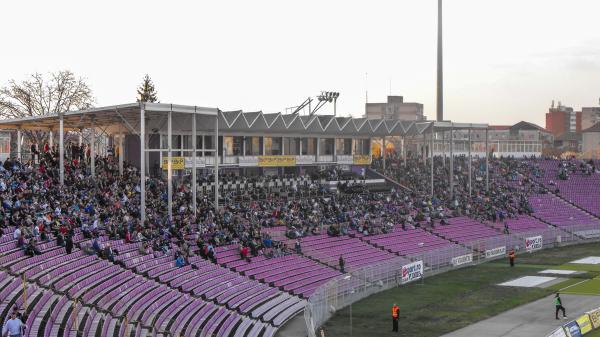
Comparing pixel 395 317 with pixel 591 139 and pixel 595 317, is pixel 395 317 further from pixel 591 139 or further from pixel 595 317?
pixel 591 139

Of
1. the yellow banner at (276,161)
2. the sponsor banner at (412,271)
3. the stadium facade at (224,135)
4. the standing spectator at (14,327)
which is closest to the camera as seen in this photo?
the standing spectator at (14,327)

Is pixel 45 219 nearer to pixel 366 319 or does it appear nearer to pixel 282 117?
pixel 366 319

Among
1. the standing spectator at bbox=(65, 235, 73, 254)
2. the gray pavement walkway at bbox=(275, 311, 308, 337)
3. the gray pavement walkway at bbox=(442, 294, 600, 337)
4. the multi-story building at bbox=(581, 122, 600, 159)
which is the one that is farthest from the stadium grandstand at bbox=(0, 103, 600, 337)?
the multi-story building at bbox=(581, 122, 600, 159)

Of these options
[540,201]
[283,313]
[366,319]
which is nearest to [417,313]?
[366,319]

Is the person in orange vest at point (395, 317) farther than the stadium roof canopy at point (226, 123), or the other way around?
the stadium roof canopy at point (226, 123)

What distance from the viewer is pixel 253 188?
60.0 m

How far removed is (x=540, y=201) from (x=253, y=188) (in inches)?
1374

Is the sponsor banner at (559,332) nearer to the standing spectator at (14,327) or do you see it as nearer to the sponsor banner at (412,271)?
the sponsor banner at (412,271)

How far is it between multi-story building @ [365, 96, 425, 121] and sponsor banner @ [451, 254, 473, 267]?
124m

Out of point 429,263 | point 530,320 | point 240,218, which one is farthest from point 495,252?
point 240,218

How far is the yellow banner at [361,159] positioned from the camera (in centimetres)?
7325

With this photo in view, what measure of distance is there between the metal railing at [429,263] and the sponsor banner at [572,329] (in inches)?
448

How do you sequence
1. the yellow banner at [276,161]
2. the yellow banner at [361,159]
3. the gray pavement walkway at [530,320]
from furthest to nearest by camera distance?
the yellow banner at [361,159]
the yellow banner at [276,161]
the gray pavement walkway at [530,320]

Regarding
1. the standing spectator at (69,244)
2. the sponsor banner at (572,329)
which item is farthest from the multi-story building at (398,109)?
the standing spectator at (69,244)
